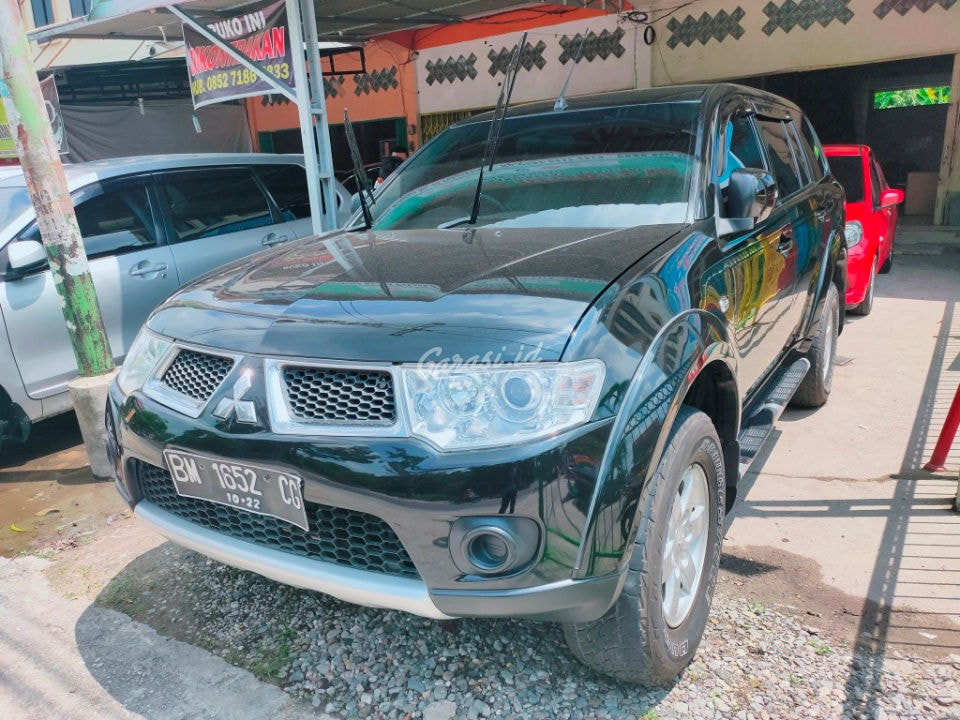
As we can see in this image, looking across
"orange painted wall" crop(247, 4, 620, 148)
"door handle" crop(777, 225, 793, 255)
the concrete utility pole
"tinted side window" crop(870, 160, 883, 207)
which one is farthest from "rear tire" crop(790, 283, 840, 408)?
"orange painted wall" crop(247, 4, 620, 148)

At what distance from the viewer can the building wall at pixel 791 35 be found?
30.1ft

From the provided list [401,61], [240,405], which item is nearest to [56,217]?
[240,405]

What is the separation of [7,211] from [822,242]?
4.76 meters

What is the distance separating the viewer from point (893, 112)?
56.5 feet

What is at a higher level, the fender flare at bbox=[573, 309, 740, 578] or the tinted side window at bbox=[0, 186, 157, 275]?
the tinted side window at bbox=[0, 186, 157, 275]

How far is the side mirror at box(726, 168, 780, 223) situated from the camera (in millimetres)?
2662

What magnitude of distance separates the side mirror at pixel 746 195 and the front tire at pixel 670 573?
89 centimetres

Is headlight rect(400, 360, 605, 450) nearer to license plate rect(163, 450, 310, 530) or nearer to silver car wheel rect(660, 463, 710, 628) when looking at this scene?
license plate rect(163, 450, 310, 530)

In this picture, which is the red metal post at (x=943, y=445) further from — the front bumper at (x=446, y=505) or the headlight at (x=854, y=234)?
the headlight at (x=854, y=234)

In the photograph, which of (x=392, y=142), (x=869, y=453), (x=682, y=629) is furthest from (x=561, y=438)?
(x=392, y=142)

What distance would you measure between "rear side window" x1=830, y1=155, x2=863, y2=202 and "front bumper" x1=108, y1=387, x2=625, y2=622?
239 inches

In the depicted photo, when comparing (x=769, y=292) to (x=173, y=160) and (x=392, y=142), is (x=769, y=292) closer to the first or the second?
(x=173, y=160)

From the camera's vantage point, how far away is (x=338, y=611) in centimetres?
277

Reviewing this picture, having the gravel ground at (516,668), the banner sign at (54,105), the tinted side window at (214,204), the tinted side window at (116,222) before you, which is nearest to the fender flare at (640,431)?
the gravel ground at (516,668)
